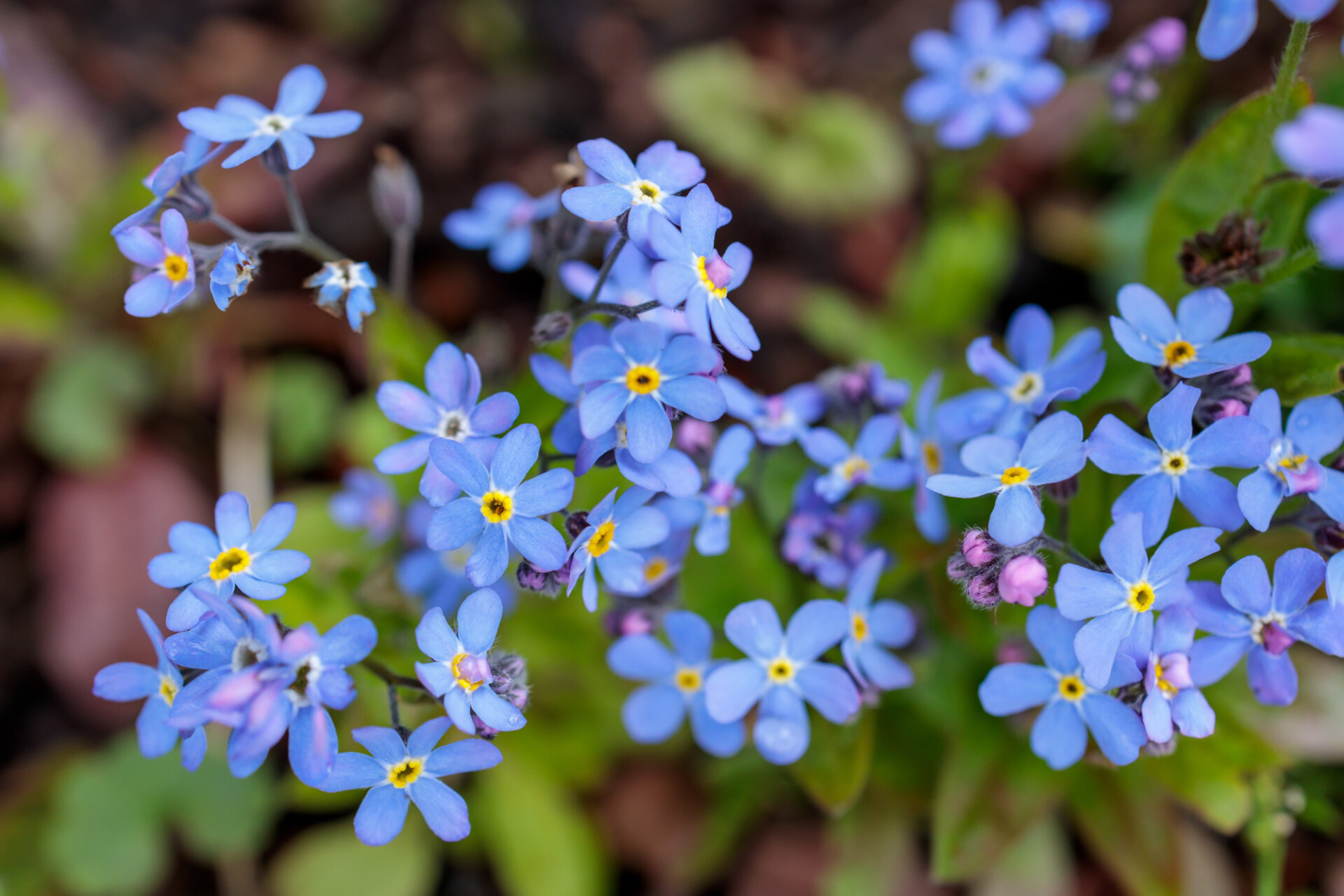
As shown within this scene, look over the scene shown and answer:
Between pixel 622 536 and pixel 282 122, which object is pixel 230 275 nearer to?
pixel 282 122

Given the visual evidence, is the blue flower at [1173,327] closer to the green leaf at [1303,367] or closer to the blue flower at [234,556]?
the green leaf at [1303,367]

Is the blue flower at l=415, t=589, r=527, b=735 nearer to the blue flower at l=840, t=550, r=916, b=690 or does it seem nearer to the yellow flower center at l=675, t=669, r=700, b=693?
the yellow flower center at l=675, t=669, r=700, b=693

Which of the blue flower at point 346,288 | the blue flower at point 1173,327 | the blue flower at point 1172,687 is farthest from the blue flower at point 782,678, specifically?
the blue flower at point 346,288

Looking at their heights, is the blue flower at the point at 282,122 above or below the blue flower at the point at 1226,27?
below

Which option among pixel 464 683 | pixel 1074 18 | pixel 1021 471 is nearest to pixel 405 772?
pixel 464 683

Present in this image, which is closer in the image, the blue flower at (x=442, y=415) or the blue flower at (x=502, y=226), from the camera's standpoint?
the blue flower at (x=442, y=415)

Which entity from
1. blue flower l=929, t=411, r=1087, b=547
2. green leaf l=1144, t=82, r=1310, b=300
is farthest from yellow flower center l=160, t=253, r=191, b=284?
green leaf l=1144, t=82, r=1310, b=300
